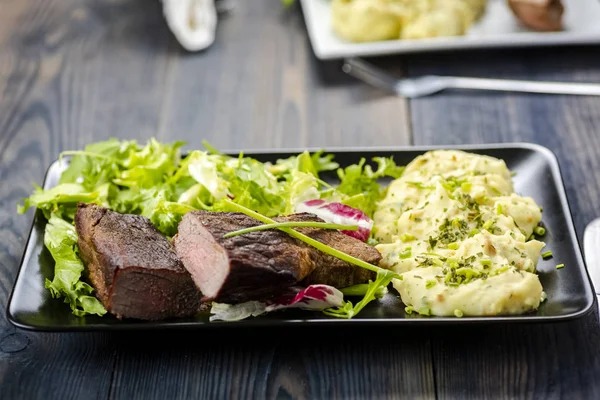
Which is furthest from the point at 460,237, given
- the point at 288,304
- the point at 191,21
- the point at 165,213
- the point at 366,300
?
the point at 191,21

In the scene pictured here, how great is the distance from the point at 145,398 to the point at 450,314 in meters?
1.08

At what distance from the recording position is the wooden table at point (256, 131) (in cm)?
294

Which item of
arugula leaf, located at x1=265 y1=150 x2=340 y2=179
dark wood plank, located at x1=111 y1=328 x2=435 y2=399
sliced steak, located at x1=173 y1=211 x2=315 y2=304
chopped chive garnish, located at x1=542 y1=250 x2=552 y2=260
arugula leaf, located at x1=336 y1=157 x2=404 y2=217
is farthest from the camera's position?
arugula leaf, located at x1=265 y1=150 x2=340 y2=179

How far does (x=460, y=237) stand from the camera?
312 centimetres

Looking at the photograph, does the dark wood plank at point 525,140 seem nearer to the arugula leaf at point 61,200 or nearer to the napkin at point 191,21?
the napkin at point 191,21

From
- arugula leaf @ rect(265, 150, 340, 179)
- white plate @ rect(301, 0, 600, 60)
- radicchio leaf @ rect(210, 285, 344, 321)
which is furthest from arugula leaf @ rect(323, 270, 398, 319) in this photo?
white plate @ rect(301, 0, 600, 60)

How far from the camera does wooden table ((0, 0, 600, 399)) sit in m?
2.94

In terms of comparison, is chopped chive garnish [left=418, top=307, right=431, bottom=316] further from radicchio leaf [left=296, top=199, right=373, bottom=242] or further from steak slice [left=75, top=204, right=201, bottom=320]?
steak slice [left=75, top=204, right=201, bottom=320]

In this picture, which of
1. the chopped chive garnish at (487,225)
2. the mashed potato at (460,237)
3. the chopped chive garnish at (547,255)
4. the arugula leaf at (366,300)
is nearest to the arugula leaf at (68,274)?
the arugula leaf at (366,300)

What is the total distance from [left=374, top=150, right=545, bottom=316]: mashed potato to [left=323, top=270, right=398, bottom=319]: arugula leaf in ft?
0.23

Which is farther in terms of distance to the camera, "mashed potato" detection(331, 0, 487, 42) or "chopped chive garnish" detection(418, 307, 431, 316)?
"mashed potato" detection(331, 0, 487, 42)

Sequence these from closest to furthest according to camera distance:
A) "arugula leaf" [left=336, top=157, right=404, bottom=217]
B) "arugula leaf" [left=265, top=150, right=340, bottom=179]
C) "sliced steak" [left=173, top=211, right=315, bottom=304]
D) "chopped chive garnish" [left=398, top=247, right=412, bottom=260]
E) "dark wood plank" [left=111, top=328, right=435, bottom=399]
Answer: "sliced steak" [left=173, top=211, right=315, bottom=304] < "dark wood plank" [left=111, top=328, right=435, bottom=399] < "chopped chive garnish" [left=398, top=247, right=412, bottom=260] < "arugula leaf" [left=336, top=157, right=404, bottom=217] < "arugula leaf" [left=265, top=150, right=340, bottom=179]

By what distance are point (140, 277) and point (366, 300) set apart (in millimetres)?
780

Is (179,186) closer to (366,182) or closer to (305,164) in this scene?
(305,164)
